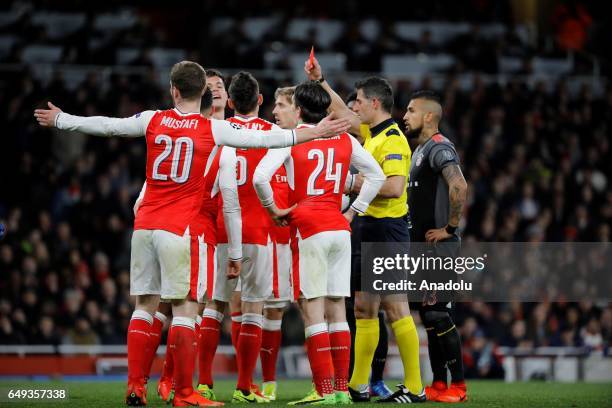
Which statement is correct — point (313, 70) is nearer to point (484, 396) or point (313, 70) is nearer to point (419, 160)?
point (419, 160)

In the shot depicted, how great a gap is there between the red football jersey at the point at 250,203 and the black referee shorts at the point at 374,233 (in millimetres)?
791

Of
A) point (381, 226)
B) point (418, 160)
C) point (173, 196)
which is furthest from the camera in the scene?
point (418, 160)

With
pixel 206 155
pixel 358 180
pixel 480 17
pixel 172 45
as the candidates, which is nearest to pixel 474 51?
pixel 480 17

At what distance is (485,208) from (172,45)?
9151mm

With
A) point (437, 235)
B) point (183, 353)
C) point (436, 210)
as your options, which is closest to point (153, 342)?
point (183, 353)

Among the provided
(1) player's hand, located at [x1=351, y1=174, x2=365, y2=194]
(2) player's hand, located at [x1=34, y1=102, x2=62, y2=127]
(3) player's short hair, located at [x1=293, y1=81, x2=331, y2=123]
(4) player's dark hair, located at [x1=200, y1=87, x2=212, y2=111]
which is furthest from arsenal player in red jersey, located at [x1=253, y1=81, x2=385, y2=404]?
(2) player's hand, located at [x1=34, y1=102, x2=62, y2=127]

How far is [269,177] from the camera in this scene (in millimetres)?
8164

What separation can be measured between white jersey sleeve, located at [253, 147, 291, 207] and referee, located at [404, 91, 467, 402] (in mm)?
1511

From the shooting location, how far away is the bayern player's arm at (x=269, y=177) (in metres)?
8.15

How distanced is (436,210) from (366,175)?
0.93 m

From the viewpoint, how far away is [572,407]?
27.9 feet

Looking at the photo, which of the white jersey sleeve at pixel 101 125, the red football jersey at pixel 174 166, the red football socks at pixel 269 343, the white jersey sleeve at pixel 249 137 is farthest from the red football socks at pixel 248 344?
the white jersey sleeve at pixel 101 125

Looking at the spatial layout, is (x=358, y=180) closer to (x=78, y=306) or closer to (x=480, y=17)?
(x=78, y=306)

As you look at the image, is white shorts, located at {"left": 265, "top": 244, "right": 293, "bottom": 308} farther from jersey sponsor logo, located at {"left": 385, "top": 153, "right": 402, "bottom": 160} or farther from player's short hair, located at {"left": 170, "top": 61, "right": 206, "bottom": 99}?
player's short hair, located at {"left": 170, "top": 61, "right": 206, "bottom": 99}
